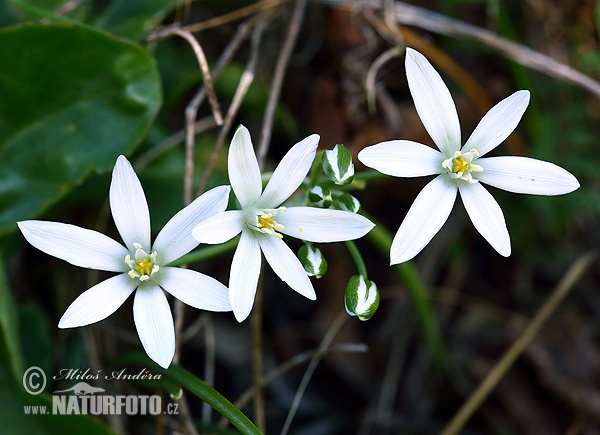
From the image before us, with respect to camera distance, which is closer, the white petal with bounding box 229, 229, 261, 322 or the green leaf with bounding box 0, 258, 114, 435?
the white petal with bounding box 229, 229, 261, 322

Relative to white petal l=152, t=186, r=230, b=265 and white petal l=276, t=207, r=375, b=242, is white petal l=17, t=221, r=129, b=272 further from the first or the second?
white petal l=276, t=207, r=375, b=242

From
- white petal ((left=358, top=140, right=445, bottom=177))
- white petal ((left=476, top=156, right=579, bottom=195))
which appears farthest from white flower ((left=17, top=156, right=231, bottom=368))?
white petal ((left=476, top=156, right=579, bottom=195))

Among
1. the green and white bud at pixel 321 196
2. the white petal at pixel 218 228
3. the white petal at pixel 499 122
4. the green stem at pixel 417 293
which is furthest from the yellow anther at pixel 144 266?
the white petal at pixel 499 122

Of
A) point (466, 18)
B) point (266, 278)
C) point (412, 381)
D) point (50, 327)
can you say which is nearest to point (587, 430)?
point (412, 381)

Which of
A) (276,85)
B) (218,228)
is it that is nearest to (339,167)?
(218,228)

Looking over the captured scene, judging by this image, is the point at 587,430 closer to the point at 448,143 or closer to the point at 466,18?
the point at 448,143

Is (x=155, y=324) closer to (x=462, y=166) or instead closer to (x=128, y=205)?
(x=128, y=205)
